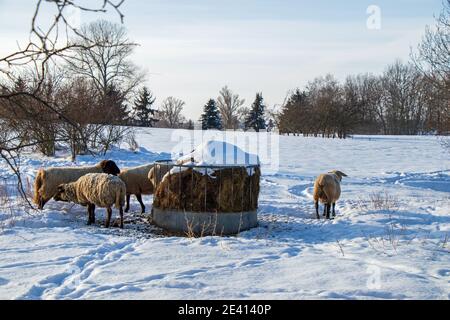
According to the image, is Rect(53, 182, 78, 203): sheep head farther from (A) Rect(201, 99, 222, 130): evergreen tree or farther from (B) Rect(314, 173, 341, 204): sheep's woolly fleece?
(A) Rect(201, 99, 222, 130): evergreen tree

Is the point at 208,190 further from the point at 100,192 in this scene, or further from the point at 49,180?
the point at 49,180

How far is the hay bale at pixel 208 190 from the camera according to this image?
10461mm

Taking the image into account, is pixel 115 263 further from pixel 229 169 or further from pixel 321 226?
pixel 321 226

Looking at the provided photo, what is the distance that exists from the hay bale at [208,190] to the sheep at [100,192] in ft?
3.56

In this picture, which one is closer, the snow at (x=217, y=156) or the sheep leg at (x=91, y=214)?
the sheep leg at (x=91, y=214)

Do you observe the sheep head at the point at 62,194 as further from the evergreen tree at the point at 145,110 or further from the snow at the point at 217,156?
the evergreen tree at the point at 145,110

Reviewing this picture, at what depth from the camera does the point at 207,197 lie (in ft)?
34.4

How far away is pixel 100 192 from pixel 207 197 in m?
2.31

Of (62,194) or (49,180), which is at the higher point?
(49,180)

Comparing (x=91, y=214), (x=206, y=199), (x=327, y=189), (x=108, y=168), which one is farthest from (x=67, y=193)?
(x=327, y=189)

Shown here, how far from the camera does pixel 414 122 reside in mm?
63719

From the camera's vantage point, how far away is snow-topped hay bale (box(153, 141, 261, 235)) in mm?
10453

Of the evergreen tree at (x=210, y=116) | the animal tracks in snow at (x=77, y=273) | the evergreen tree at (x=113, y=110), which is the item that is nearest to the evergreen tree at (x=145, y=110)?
the evergreen tree at (x=210, y=116)

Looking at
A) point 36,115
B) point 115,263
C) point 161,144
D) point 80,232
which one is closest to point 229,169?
point 80,232
